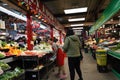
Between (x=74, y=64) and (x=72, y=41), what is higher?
(x=72, y=41)

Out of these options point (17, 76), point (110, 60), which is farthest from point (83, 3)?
point (17, 76)

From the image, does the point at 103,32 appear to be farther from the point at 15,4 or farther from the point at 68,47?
the point at 15,4

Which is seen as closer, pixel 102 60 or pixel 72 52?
pixel 72 52

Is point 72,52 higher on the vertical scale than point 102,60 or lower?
higher

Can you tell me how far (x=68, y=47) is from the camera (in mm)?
5031

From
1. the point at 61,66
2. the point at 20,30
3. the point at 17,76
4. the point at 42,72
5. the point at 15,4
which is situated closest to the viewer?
the point at 17,76

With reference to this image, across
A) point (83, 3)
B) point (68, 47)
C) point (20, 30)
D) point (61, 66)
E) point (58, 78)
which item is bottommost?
point (58, 78)

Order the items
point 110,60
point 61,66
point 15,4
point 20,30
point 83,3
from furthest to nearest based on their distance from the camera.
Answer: point 20,30, point 83,3, point 110,60, point 61,66, point 15,4

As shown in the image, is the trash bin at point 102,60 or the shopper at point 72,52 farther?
the trash bin at point 102,60

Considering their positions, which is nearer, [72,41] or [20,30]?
[72,41]

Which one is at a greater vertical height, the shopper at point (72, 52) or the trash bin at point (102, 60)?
the shopper at point (72, 52)

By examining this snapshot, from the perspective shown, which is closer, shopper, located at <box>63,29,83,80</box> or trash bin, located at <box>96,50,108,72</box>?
shopper, located at <box>63,29,83,80</box>

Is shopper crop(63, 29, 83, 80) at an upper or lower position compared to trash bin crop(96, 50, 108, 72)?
upper

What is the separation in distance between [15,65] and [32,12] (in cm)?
224
